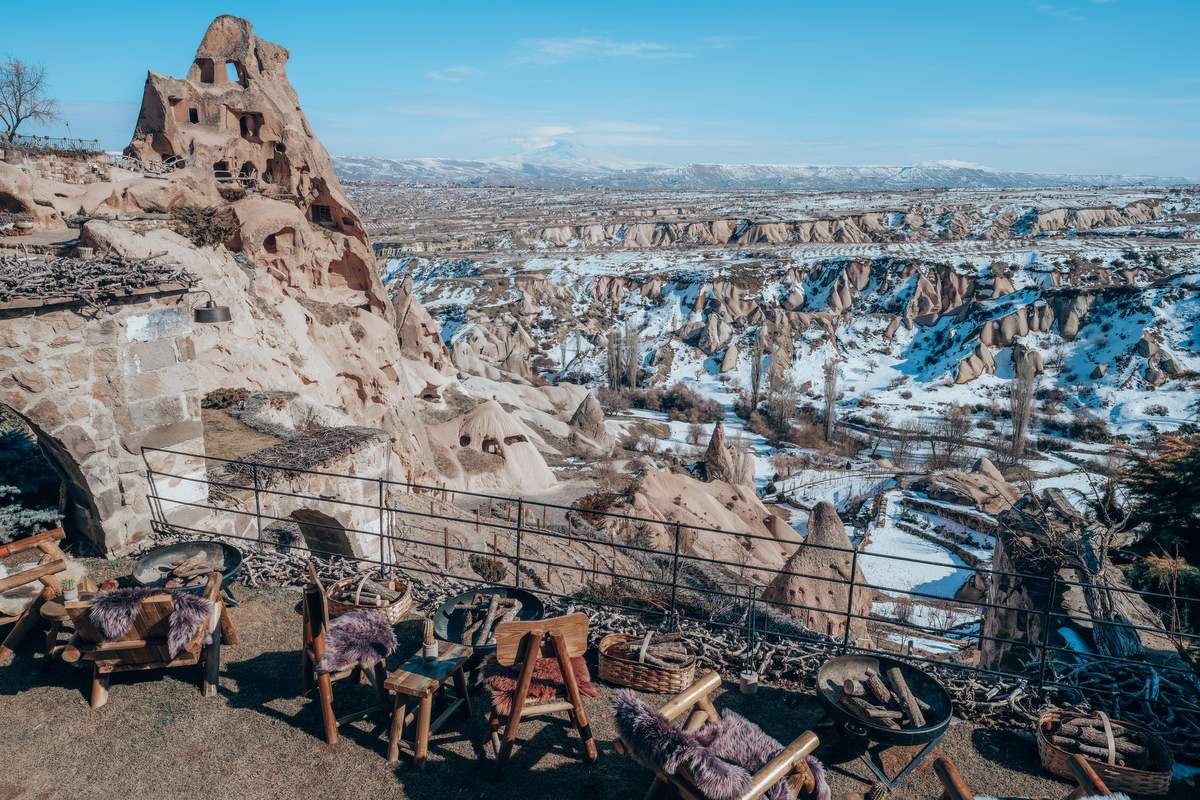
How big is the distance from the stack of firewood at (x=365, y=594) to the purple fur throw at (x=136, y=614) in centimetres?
130

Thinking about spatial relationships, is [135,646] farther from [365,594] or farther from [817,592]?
[817,592]

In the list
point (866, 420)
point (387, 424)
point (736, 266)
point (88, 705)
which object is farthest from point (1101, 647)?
point (736, 266)

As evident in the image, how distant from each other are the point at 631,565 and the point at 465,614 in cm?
1237

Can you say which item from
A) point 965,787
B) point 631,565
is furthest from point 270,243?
point 965,787

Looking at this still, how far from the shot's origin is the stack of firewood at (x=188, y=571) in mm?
7012

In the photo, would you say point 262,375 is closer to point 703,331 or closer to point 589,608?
point 589,608

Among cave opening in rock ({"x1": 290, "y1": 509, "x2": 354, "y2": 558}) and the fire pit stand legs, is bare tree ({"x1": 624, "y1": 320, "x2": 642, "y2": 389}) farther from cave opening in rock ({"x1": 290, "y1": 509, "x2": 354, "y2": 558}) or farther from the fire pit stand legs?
the fire pit stand legs

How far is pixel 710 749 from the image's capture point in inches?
171

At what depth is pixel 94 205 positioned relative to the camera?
946 inches

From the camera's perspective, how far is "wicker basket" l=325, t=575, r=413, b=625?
22.6 ft

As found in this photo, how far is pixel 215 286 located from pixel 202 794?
685 inches

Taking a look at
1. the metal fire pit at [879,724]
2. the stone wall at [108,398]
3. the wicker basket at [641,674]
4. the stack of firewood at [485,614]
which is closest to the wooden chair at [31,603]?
the stone wall at [108,398]

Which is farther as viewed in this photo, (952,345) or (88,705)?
(952,345)

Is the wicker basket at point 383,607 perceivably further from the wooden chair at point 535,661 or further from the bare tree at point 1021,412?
the bare tree at point 1021,412
